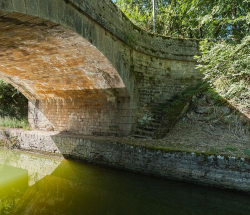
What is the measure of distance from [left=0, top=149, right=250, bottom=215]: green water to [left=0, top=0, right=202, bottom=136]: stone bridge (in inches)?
90.9

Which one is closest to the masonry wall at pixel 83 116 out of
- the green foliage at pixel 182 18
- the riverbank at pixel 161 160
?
the riverbank at pixel 161 160

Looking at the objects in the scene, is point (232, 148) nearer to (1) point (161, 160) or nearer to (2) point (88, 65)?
(1) point (161, 160)

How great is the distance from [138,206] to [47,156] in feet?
15.5

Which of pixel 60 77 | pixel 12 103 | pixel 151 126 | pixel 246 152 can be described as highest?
pixel 60 77

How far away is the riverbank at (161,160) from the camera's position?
4.41 meters

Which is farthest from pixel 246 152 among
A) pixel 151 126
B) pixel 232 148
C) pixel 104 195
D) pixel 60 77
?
pixel 60 77

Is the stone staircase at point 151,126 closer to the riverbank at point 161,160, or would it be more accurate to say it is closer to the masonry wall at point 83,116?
the masonry wall at point 83,116

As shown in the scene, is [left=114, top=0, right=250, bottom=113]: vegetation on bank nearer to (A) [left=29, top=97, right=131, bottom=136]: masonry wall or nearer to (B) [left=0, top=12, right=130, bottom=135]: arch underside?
(B) [left=0, top=12, right=130, bottom=135]: arch underside

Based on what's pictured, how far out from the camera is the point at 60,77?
7.29 metres

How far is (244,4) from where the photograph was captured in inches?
307

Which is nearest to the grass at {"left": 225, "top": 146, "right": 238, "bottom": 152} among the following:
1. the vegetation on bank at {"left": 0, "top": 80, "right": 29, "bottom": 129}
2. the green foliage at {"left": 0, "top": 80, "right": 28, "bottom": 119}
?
the vegetation on bank at {"left": 0, "top": 80, "right": 29, "bottom": 129}

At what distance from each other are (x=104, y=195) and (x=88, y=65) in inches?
144

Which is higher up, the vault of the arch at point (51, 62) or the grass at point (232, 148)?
the vault of the arch at point (51, 62)

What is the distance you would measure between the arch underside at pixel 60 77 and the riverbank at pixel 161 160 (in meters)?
1.24
